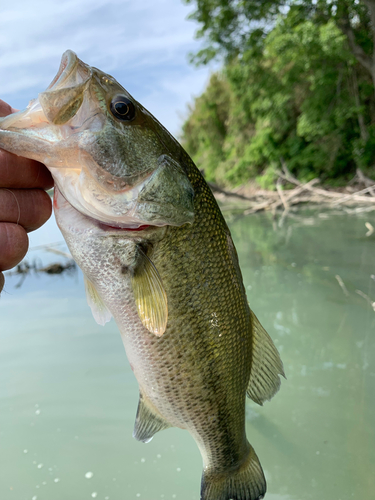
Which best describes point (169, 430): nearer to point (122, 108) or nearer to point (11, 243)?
point (11, 243)

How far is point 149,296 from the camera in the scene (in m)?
1.27

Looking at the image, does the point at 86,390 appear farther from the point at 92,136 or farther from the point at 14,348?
the point at 92,136

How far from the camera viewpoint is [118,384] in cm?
387

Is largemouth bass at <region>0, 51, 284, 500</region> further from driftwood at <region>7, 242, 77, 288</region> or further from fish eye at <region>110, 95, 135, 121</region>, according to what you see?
driftwood at <region>7, 242, 77, 288</region>

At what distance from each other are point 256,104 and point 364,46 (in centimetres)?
508

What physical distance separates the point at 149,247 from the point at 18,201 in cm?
45

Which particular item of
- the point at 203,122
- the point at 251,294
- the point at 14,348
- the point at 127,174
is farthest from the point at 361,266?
the point at 203,122

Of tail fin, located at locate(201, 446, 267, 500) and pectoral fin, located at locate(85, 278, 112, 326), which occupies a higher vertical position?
pectoral fin, located at locate(85, 278, 112, 326)

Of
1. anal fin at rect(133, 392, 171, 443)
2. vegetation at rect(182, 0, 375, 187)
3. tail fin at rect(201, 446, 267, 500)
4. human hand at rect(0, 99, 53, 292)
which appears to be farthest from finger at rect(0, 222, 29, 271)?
vegetation at rect(182, 0, 375, 187)

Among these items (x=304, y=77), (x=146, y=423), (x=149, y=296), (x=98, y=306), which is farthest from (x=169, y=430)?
(x=304, y=77)

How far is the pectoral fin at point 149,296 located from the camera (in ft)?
4.17

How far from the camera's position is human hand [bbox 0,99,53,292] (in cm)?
114

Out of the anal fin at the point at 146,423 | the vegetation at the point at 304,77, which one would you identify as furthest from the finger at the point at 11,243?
the vegetation at the point at 304,77

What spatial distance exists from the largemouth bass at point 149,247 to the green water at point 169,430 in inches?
53.6
